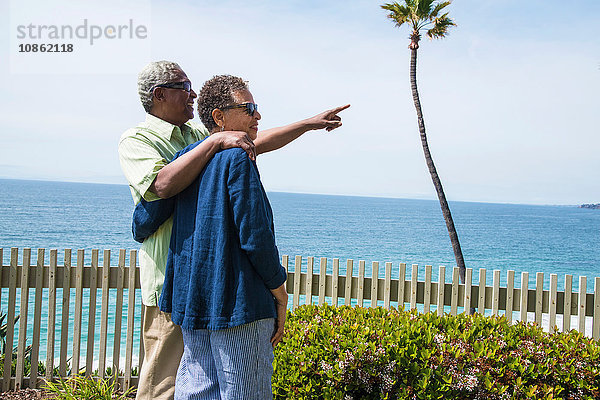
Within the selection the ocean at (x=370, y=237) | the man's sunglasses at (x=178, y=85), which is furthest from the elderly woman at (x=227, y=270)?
the ocean at (x=370, y=237)

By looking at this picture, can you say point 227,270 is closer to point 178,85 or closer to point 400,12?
point 178,85

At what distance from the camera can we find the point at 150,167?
255cm

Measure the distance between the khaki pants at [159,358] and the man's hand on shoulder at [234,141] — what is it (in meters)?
0.93

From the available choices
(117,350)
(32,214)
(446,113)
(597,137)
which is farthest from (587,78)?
(117,350)

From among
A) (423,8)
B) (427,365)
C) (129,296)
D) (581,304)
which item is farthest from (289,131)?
(423,8)

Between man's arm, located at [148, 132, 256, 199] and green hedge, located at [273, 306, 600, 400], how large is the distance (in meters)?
1.72

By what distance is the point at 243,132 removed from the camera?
250 cm

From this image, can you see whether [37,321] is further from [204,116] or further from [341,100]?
[341,100]

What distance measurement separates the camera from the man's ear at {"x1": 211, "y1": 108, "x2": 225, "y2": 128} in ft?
8.34

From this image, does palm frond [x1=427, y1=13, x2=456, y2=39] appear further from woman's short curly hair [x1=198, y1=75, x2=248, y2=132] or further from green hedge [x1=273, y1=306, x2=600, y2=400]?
woman's short curly hair [x1=198, y1=75, x2=248, y2=132]

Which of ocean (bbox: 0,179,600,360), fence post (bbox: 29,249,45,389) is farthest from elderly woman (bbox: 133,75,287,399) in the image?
ocean (bbox: 0,179,600,360)

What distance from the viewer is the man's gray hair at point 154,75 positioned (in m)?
2.77

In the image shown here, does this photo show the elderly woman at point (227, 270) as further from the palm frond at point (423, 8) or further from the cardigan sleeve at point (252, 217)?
A: the palm frond at point (423, 8)

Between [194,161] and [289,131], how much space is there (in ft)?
3.48
